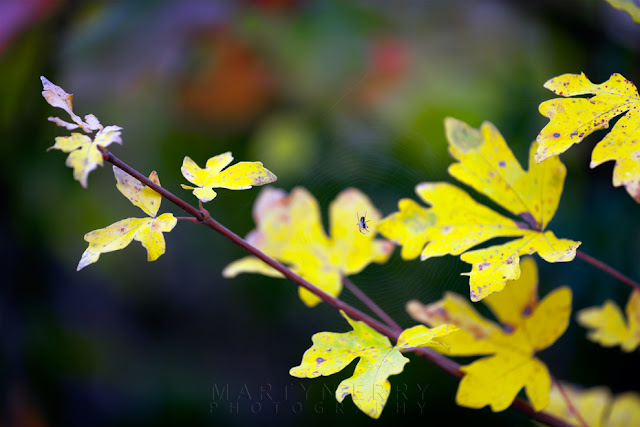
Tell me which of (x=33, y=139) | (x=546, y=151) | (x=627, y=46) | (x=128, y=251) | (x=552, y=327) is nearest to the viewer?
(x=546, y=151)

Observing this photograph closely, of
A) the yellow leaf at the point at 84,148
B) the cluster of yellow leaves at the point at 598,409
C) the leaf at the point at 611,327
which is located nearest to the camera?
the yellow leaf at the point at 84,148

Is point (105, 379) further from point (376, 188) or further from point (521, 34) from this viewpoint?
point (521, 34)

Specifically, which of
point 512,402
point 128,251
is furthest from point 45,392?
point 512,402

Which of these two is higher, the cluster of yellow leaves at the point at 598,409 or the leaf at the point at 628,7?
the leaf at the point at 628,7

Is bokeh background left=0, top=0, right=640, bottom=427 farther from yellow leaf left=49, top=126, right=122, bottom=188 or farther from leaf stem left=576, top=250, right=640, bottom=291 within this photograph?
yellow leaf left=49, top=126, right=122, bottom=188

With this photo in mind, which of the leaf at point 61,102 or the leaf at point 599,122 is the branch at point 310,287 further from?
the leaf at point 599,122

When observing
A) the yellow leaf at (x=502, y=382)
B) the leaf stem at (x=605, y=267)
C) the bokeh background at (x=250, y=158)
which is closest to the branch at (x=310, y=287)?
the yellow leaf at (x=502, y=382)

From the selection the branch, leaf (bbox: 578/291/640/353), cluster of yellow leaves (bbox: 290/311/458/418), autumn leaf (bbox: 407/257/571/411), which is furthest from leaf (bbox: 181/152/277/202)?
leaf (bbox: 578/291/640/353)

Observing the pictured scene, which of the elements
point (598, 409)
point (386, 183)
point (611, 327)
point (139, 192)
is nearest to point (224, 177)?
point (139, 192)
